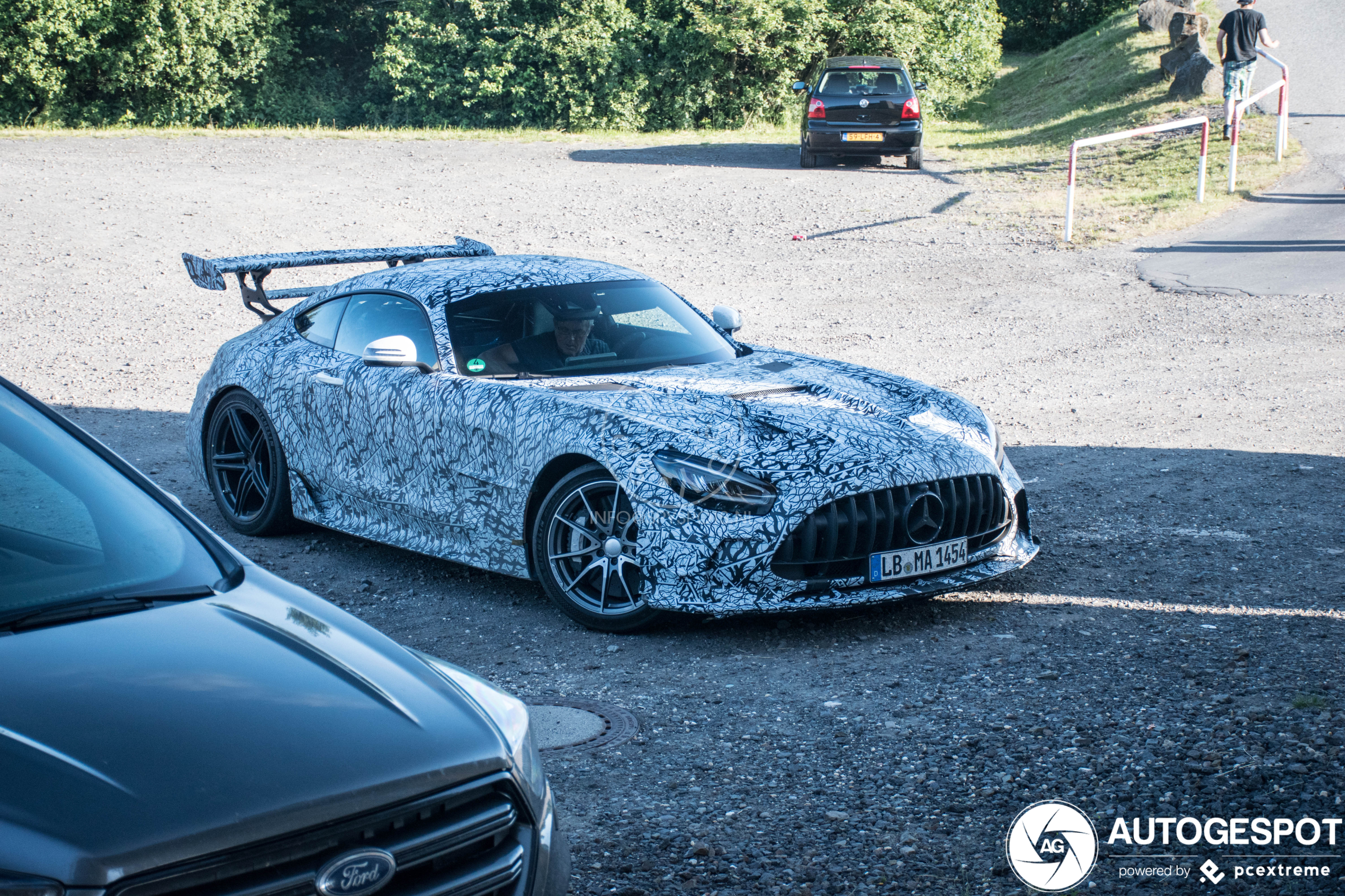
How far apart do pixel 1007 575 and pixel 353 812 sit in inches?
180

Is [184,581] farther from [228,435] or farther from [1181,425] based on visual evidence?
[1181,425]

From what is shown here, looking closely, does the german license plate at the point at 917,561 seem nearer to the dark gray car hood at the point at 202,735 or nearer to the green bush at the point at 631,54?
the dark gray car hood at the point at 202,735

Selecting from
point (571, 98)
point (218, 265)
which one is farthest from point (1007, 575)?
point (571, 98)

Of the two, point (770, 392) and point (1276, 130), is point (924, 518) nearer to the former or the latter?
point (770, 392)

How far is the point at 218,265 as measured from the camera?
7.73 metres

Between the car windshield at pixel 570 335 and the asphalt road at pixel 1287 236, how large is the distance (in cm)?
893

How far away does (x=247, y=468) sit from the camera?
7359 mm

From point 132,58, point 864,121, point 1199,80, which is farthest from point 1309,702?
point 132,58

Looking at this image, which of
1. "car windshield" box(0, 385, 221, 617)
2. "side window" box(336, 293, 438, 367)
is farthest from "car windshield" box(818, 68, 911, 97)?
"car windshield" box(0, 385, 221, 617)

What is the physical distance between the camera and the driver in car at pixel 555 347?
6.27 m

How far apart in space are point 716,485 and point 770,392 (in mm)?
828

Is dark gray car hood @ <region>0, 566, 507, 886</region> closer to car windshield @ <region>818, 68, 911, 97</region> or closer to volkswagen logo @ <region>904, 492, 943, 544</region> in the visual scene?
volkswagen logo @ <region>904, 492, 943, 544</region>

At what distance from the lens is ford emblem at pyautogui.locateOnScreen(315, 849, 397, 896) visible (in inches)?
87.0

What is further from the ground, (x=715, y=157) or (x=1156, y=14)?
(x=1156, y=14)
